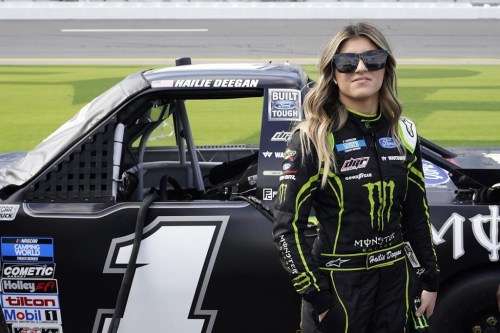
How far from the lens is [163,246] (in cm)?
328

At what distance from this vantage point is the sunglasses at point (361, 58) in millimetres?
2375

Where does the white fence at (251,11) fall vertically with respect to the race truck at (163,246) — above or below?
above

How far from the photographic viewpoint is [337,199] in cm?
239

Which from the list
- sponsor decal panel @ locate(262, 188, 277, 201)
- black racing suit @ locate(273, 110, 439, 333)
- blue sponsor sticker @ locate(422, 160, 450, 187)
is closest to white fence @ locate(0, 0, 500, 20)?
blue sponsor sticker @ locate(422, 160, 450, 187)

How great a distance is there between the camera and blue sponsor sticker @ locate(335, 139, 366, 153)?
240 centimetres

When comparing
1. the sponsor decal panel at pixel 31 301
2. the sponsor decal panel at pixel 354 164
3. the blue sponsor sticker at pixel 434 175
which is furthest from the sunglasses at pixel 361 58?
the sponsor decal panel at pixel 31 301

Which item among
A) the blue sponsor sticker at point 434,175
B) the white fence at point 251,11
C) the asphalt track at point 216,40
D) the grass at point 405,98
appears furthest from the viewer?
the white fence at point 251,11

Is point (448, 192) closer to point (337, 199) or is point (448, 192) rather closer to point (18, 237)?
point (337, 199)

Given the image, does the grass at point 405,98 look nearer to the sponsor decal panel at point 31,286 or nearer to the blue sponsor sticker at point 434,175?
the blue sponsor sticker at point 434,175

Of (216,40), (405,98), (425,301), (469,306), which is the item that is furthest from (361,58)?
(216,40)

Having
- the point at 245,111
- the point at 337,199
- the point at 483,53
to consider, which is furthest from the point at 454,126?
the point at 483,53

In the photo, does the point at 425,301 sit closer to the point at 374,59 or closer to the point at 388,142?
the point at 388,142

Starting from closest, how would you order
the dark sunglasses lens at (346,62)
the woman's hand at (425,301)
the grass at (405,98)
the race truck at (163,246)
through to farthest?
the dark sunglasses lens at (346,62)
the woman's hand at (425,301)
the race truck at (163,246)
the grass at (405,98)

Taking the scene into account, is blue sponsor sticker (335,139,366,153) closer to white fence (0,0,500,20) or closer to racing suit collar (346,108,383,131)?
racing suit collar (346,108,383,131)
